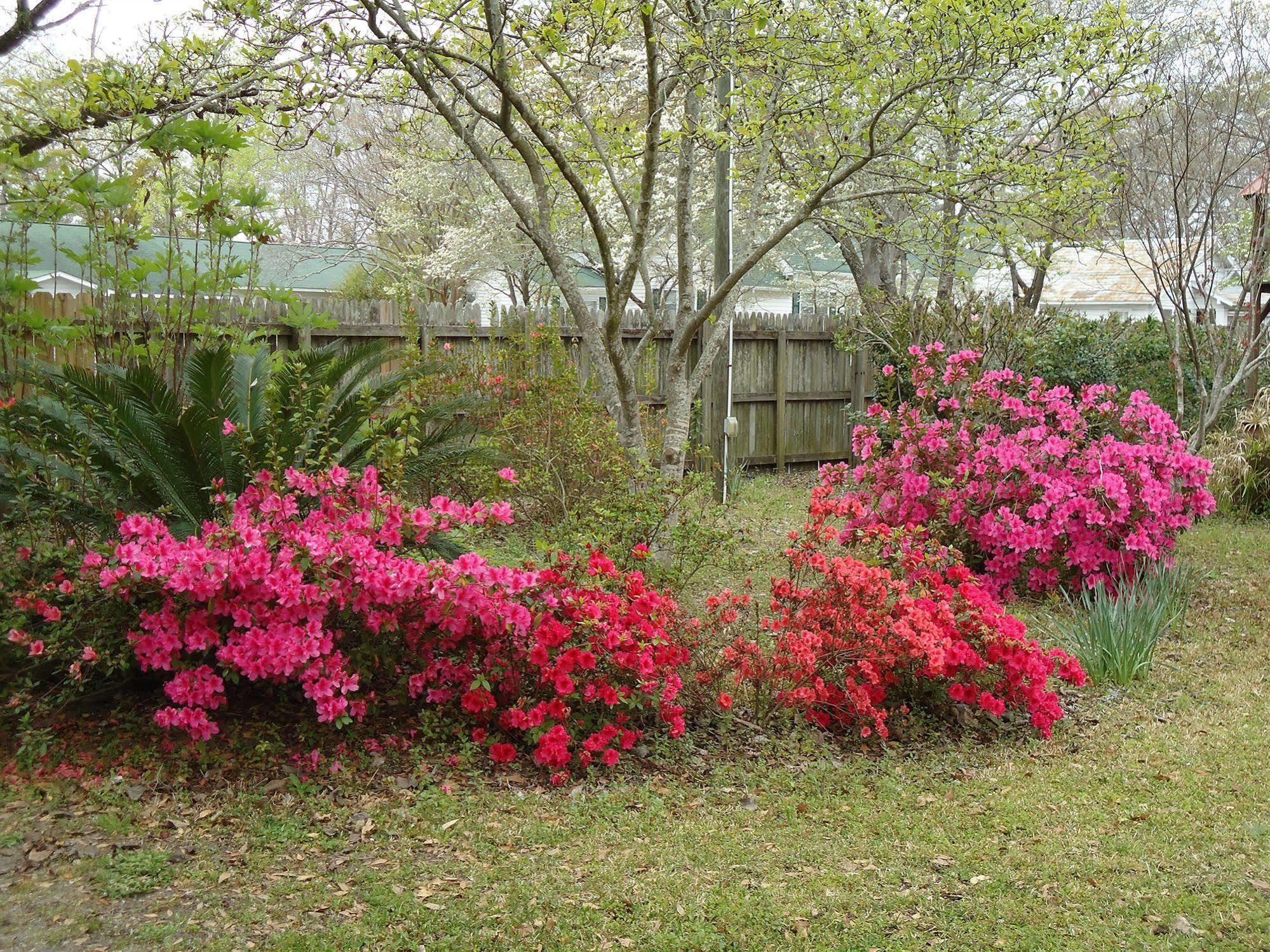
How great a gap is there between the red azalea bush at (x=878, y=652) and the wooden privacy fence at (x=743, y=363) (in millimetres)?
4704

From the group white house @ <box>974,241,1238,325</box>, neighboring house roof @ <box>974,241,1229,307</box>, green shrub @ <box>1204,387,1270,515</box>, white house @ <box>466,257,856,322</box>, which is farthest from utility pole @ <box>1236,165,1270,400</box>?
neighboring house roof @ <box>974,241,1229,307</box>

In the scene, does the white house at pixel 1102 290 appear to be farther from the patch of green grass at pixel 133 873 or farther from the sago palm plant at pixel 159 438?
the patch of green grass at pixel 133 873

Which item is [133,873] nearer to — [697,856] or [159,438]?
[697,856]

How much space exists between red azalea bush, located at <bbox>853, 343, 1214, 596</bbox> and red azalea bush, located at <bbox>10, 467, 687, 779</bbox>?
256 centimetres

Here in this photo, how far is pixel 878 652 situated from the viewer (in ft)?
14.3

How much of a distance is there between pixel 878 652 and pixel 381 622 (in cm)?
201

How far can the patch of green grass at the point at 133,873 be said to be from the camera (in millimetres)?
2850

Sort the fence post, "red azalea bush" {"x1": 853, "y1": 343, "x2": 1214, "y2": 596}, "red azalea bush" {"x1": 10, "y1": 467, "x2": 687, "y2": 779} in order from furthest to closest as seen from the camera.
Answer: the fence post < "red azalea bush" {"x1": 853, "y1": 343, "x2": 1214, "y2": 596} < "red azalea bush" {"x1": 10, "y1": 467, "x2": 687, "y2": 779}

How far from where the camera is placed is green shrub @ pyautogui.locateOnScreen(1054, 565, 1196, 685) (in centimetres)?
509

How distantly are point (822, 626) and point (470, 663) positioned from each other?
154cm

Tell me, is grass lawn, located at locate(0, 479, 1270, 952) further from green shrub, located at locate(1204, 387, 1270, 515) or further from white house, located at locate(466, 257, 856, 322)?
white house, located at locate(466, 257, 856, 322)

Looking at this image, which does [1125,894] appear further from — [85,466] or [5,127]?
[5,127]

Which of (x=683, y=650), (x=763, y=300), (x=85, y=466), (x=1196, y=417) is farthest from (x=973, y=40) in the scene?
(x=763, y=300)

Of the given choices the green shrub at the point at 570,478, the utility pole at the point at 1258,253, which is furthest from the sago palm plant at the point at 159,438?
the utility pole at the point at 1258,253
